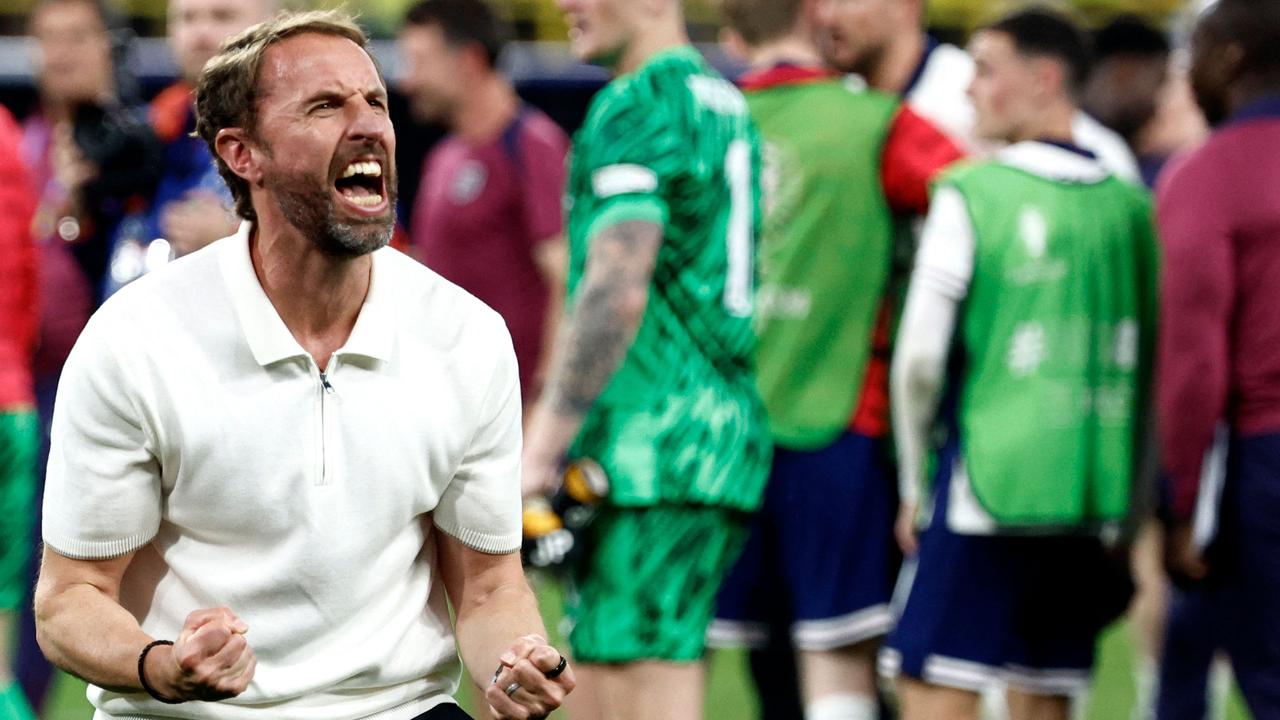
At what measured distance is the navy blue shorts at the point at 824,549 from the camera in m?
5.29

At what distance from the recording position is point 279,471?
9.71ft

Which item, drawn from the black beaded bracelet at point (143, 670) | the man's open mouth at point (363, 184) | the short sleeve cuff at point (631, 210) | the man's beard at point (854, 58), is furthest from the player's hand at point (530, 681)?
the man's beard at point (854, 58)

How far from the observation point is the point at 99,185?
19.2 feet

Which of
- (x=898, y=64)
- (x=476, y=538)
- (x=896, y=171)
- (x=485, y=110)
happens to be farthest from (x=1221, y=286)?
(x=485, y=110)

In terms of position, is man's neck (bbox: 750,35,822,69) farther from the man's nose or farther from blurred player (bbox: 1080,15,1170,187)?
blurred player (bbox: 1080,15,1170,187)

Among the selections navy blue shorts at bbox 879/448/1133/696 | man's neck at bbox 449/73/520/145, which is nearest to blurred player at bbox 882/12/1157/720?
navy blue shorts at bbox 879/448/1133/696

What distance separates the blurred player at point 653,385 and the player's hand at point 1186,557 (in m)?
1.23

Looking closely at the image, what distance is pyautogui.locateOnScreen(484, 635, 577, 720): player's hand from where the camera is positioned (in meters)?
2.82

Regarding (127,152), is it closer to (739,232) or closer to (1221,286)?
(739,232)

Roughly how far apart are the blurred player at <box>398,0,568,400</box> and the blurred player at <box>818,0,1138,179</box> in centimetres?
169

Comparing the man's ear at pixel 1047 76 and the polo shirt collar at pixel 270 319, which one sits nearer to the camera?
the polo shirt collar at pixel 270 319

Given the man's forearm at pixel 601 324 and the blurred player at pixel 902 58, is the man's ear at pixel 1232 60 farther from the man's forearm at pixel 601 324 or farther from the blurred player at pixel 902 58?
the man's forearm at pixel 601 324

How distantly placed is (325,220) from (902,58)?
3.30 meters

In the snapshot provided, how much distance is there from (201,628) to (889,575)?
10.2 feet
